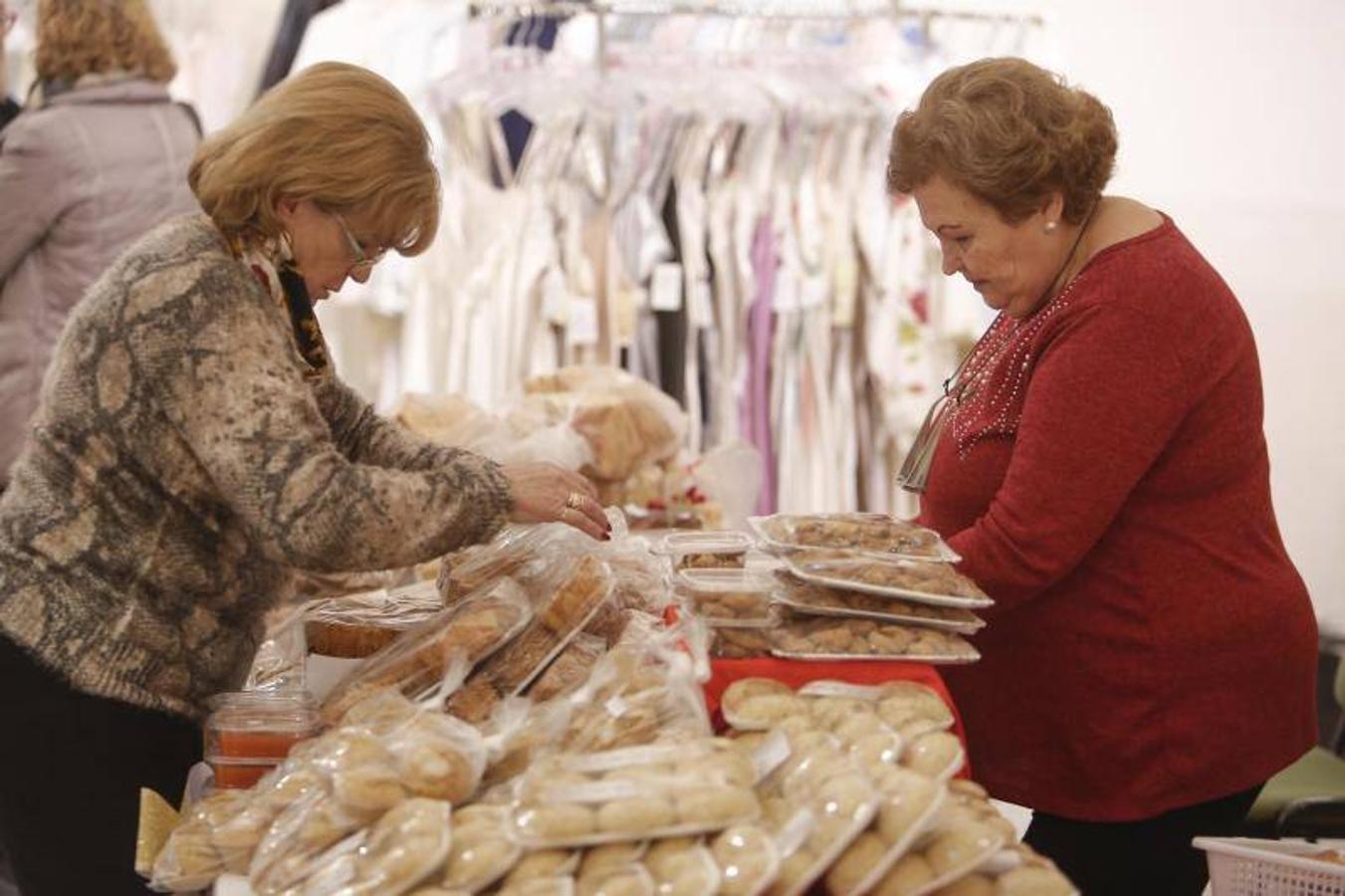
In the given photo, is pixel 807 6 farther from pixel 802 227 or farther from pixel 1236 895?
pixel 1236 895

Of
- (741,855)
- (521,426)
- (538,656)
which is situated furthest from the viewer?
(521,426)

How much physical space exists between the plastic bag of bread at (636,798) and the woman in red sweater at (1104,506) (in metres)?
0.67

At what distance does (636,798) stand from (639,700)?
207 mm

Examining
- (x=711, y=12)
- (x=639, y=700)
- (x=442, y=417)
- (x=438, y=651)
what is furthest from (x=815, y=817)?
(x=711, y=12)

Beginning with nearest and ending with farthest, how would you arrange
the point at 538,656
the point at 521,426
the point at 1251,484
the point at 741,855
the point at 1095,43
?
the point at 741,855 < the point at 538,656 < the point at 1251,484 < the point at 521,426 < the point at 1095,43

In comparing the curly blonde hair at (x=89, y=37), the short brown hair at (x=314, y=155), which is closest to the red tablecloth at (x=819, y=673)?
the short brown hair at (x=314, y=155)

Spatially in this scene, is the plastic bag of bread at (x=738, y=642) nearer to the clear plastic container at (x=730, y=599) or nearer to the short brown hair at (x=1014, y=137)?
the clear plastic container at (x=730, y=599)

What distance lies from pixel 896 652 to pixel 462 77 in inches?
116

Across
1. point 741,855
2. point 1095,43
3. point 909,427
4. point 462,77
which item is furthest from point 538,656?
point 1095,43

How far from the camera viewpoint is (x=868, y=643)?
1.92 m

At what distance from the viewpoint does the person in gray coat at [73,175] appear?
371 cm

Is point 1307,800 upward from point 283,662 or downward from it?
downward

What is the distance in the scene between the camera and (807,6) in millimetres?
4906

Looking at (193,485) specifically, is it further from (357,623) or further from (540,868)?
(540,868)
